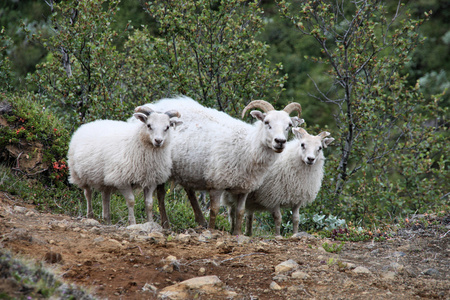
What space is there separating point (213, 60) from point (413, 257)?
589 centimetres

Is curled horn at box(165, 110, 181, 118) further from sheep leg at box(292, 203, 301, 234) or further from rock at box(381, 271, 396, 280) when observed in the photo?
rock at box(381, 271, 396, 280)

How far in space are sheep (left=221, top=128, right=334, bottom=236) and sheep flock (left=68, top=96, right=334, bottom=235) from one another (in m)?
0.02

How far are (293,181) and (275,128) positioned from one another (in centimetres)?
142

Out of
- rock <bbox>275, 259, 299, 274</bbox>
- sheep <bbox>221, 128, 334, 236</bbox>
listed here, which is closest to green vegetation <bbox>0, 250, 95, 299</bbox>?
rock <bbox>275, 259, 299, 274</bbox>

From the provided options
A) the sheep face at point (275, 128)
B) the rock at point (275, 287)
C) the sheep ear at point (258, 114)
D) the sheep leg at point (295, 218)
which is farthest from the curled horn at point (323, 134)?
the rock at point (275, 287)

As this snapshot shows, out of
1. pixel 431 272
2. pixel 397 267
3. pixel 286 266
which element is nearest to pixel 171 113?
pixel 286 266

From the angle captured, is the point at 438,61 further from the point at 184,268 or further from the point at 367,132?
the point at 184,268

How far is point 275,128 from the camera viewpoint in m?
7.47

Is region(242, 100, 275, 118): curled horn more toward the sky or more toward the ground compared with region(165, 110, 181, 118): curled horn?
more toward the sky

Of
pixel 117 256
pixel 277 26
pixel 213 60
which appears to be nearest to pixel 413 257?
pixel 117 256

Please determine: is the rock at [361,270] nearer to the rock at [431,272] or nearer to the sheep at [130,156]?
the rock at [431,272]

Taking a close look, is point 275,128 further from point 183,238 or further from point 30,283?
point 30,283

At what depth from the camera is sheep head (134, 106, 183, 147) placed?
709 centimetres

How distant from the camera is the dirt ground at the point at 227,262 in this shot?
455cm
